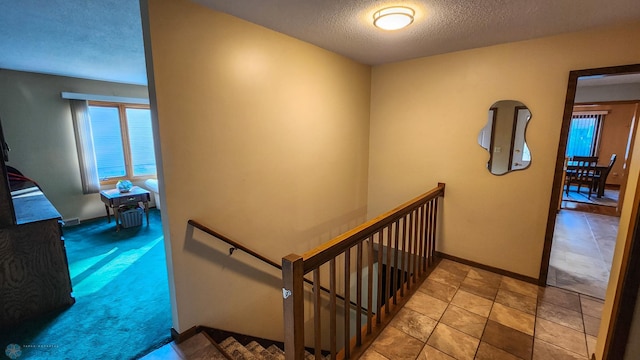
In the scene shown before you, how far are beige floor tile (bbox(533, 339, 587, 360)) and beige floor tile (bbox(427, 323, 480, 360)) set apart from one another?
37 cm

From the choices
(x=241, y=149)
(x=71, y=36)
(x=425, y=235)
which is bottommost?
(x=425, y=235)

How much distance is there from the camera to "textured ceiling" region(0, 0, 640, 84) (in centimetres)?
188

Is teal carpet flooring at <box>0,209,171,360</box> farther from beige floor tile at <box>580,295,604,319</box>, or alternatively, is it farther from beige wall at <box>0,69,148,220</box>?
beige floor tile at <box>580,295,604,319</box>

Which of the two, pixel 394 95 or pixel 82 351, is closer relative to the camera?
pixel 82 351

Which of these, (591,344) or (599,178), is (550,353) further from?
(599,178)

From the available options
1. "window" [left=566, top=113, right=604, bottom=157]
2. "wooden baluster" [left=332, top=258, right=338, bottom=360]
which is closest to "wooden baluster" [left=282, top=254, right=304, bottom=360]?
"wooden baluster" [left=332, top=258, right=338, bottom=360]

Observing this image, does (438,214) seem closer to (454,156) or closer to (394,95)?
(454,156)

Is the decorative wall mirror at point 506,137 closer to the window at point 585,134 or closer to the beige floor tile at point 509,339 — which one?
the beige floor tile at point 509,339

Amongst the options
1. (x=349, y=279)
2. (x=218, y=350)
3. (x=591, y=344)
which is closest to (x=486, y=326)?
(x=591, y=344)

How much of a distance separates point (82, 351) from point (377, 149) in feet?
11.9

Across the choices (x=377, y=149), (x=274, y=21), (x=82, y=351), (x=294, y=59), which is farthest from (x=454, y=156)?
(x=82, y=351)

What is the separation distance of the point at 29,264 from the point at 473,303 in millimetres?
4079

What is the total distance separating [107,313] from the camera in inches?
104

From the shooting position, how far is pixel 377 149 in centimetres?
372
